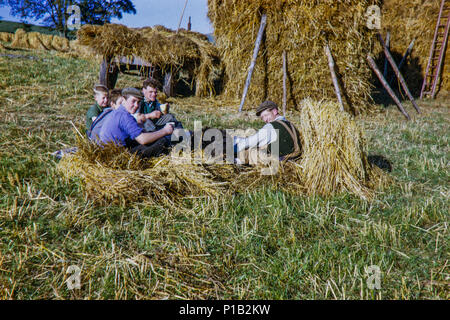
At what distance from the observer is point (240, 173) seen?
13.4ft

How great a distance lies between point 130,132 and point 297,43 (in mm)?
5903

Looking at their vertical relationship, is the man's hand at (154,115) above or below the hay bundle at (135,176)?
above

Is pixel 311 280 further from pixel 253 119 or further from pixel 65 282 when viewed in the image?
pixel 253 119

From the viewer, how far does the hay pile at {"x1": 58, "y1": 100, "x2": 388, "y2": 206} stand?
3.40m

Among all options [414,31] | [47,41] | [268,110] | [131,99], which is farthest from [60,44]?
[268,110]

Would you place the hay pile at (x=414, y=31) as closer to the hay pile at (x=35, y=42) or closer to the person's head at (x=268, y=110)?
the person's head at (x=268, y=110)

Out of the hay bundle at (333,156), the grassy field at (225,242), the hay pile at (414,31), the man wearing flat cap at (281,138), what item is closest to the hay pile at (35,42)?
the hay pile at (414,31)

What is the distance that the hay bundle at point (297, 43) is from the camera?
25.7ft

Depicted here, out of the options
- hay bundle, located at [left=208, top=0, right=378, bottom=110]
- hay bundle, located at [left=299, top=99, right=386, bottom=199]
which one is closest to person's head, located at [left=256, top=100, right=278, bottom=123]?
hay bundle, located at [left=299, top=99, right=386, bottom=199]

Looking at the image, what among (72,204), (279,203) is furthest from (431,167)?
(72,204)

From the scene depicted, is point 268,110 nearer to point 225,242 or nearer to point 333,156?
point 333,156

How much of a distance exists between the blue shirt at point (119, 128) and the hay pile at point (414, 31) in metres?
13.2

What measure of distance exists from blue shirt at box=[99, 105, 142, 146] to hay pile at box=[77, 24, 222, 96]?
5.29 metres

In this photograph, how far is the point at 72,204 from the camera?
10.4 ft
